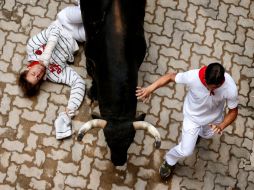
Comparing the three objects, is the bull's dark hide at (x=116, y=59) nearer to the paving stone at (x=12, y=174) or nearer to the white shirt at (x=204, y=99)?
the white shirt at (x=204, y=99)

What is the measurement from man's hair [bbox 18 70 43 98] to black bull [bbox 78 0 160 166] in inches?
36.9

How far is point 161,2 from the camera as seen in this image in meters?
7.66

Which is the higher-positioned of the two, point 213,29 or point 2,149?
point 213,29

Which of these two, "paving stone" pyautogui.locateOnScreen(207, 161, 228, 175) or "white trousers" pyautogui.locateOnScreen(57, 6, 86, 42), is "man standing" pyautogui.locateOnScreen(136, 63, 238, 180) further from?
"white trousers" pyautogui.locateOnScreen(57, 6, 86, 42)

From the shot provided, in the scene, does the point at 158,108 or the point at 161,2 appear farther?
the point at 161,2

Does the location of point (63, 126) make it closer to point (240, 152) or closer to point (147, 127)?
point (147, 127)

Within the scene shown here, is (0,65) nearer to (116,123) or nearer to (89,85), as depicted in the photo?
(89,85)

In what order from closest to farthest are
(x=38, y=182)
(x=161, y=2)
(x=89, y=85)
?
(x=38, y=182) → (x=89, y=85) → (x=161, y=2)

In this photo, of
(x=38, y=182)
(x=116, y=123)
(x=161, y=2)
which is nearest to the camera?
(x=116, y=123)

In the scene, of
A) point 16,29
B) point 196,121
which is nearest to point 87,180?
point 196,121

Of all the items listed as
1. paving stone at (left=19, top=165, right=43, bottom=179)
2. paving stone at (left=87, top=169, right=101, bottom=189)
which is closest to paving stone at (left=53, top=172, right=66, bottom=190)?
paving stone at (left=19, top=165, right=43, bottom=179)

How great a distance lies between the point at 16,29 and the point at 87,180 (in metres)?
→ 2.53

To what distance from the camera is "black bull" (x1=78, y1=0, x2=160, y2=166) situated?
18.3 feet

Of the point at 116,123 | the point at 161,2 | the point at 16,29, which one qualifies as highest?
the point at 161,2
